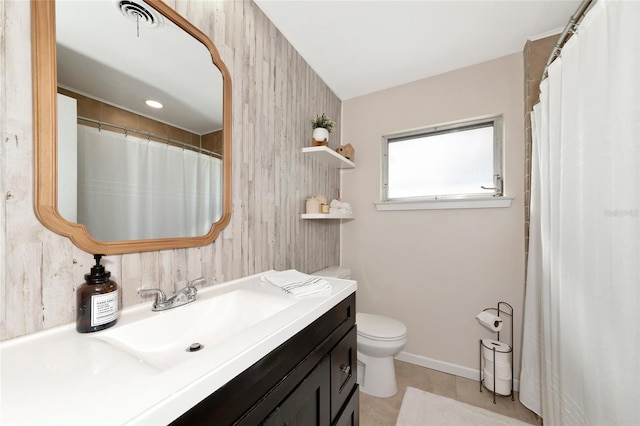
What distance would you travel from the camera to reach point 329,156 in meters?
1.96

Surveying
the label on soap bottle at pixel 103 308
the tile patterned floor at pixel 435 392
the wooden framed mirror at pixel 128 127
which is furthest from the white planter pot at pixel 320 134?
the tile patterned floor at pixel 435 392

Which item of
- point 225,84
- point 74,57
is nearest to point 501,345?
point 225,84

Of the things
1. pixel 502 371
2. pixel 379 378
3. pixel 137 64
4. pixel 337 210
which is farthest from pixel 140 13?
pixel 502 371

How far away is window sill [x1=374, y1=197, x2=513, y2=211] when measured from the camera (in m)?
1.86

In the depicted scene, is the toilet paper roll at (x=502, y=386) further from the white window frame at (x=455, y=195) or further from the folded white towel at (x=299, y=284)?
the folded white towel at (x=299, y=284)

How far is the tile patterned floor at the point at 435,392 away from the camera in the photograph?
1.56m

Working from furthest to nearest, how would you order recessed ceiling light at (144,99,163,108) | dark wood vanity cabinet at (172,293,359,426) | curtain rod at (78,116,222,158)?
1. recessed ceiling light at (144,99,163,108)
2. curtain rod at (78,116,222,158)
3. dark wood vanity cabinet at (172,293,359,426)

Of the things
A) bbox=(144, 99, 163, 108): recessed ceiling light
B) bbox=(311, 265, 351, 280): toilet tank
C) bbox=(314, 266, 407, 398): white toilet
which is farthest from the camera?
bbox=(311, 265, 351, 280): toilet tank

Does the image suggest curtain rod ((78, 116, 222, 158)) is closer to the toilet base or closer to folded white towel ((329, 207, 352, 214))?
folded white towel ((329, 207, 352, 214))

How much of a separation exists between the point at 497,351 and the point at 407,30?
2229mm

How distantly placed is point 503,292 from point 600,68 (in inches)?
58.2

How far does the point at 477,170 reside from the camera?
203 centimetres

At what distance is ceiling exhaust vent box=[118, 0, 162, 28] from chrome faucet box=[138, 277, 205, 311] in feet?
3.13

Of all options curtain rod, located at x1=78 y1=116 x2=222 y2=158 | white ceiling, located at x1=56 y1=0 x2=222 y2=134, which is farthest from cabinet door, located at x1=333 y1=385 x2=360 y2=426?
white ceiling, located at x1=56 y1=0 x2=222 y2=134
